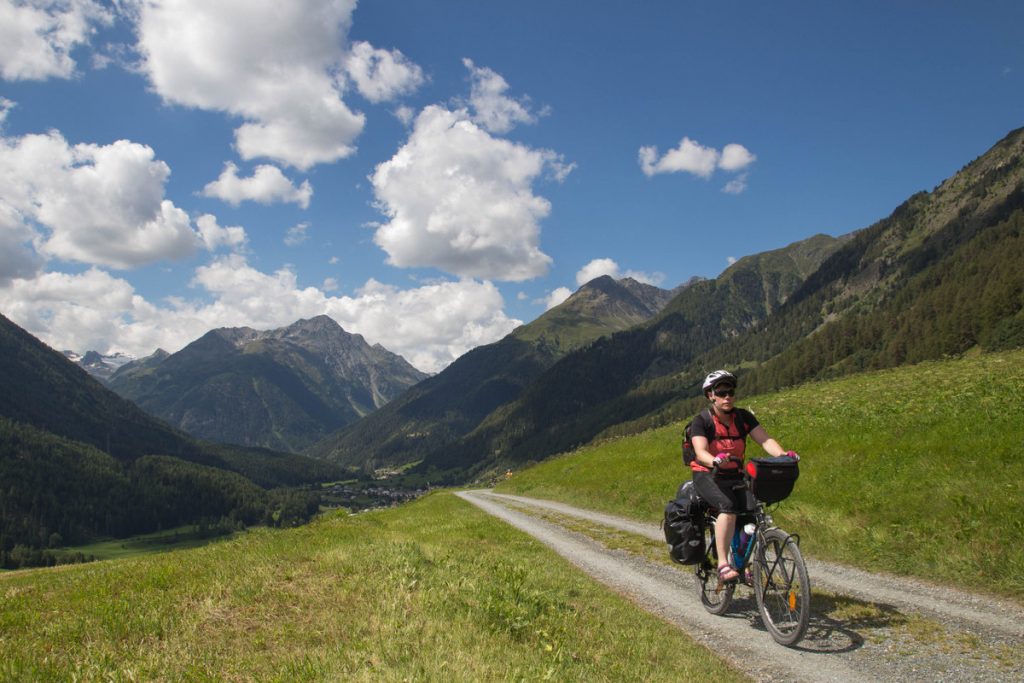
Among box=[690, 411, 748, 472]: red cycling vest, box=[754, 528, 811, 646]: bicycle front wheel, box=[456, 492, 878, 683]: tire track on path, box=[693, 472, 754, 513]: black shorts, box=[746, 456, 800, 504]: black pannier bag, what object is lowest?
box=[456, 492, 878, 683]: tire track on path

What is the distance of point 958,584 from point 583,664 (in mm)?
9009

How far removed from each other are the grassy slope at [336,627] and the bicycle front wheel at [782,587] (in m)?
1.34

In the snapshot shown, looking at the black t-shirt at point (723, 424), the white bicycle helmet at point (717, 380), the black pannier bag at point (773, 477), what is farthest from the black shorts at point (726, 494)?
the white bicycle helmet at point (717, 380)

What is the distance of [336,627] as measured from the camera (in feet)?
21.2

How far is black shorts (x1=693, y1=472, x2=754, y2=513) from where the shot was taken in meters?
8.72

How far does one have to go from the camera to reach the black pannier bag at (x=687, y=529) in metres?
9.69

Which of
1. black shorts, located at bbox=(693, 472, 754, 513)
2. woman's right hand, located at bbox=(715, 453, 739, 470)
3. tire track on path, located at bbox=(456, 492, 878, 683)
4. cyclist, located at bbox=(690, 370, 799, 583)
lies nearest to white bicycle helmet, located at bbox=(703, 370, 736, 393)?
cyclist, located at bbox=(690, 370, 799, 583)

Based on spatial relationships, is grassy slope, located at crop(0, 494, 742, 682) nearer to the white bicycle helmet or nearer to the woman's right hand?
the woman's right hand

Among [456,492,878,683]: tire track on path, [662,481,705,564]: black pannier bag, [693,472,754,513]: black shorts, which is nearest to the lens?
[456,492,878,683]: tire track on path

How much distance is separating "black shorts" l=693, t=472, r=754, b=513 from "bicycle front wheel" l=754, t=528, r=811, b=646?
0.55 m

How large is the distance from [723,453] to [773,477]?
35.5 inches

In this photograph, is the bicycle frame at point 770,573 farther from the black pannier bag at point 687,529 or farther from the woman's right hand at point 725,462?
the woman's right hand at point 725,462

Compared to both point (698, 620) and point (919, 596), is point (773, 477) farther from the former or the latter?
point (919, 596)

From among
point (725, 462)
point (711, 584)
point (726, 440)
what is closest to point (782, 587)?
point (725, 462)
